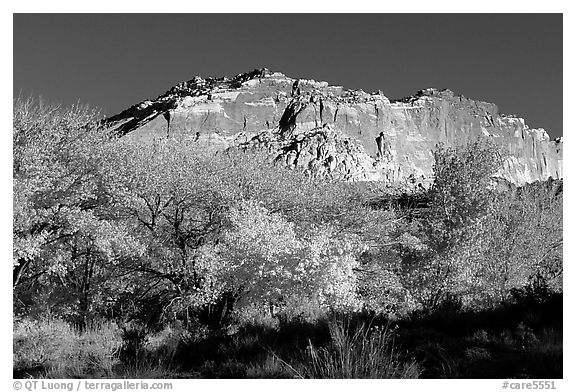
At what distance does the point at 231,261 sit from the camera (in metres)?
17.3

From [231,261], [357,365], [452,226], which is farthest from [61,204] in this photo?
[357,365]

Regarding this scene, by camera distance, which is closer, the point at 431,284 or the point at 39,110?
the point at 431,284

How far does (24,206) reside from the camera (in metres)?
17.7

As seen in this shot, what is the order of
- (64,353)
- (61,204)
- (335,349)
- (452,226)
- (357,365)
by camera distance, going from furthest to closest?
(61,204) < (452,226) < (64,353) < (335,349) < (357,365)

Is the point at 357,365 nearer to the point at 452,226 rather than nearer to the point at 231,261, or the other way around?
the point at 231,261

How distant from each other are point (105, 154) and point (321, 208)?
32.7ft

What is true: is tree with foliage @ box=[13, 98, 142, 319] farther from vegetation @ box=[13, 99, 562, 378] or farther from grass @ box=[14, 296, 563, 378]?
grass @ box=[14, 296, 563, 378]

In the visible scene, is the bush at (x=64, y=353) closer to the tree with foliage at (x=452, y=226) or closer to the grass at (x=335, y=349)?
the grass at (x=335, y=349)

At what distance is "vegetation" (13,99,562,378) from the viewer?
10.6 m

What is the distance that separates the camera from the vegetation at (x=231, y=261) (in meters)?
10.6

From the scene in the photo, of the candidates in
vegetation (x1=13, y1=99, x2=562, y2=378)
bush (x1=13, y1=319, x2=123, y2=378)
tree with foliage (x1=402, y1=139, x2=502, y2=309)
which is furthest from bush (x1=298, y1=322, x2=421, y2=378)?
tree with foliage (x1=402, y1=139, x2=502, y2=309)

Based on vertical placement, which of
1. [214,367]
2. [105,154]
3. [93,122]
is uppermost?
[93,122]

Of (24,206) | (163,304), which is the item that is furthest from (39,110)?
(163,304)
